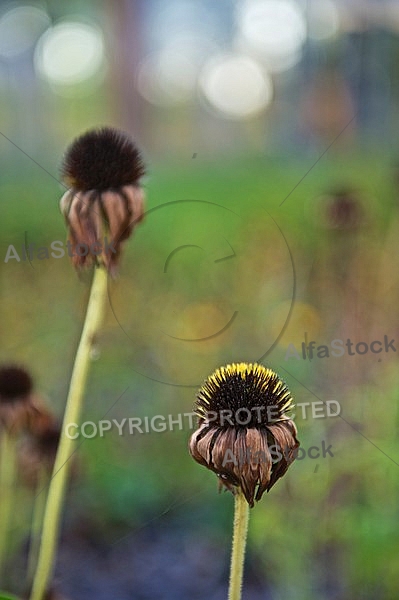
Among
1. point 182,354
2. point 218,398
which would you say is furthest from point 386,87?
point 218,398

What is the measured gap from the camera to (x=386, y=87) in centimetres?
58

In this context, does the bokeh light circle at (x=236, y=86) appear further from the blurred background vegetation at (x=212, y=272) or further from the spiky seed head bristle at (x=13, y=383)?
the spiky seed head bristle at (x=13, y=383)

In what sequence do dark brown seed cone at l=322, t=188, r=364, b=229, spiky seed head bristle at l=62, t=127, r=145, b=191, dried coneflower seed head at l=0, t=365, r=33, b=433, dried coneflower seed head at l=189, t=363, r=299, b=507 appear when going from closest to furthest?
1. dried coneflower seed head at l=189, t=363, r=299, b=507
2. spiky seed head bristle at l=62, t=127, r=145, b=191
3. dried coneflower seed head at l=0, t=365, r=33, b=433
4. dark brown seed cone at l=322, t=188, r=364, b=229

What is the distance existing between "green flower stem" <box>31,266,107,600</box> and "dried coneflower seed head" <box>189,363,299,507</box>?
4.4 inches

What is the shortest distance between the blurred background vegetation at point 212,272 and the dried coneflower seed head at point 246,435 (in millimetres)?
174

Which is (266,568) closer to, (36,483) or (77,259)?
(36,483)

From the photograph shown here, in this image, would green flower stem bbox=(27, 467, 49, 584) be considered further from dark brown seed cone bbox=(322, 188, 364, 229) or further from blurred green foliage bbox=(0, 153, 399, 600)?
dark brown seed cone bbox=(322, 188, 364, 229)

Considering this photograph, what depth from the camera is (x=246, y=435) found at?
27 centimetres

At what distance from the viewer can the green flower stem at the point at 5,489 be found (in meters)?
0.51

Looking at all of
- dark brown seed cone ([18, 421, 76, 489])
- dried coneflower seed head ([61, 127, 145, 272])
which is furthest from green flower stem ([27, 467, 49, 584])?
dried coneflower seed head ([61, 127, 145, 272])

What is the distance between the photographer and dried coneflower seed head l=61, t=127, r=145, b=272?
1.19 feet

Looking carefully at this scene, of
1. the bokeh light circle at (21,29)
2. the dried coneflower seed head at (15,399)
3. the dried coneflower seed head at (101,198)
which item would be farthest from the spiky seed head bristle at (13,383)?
the bokeh light circle at (21,29)

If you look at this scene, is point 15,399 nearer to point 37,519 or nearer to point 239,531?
point 37,519

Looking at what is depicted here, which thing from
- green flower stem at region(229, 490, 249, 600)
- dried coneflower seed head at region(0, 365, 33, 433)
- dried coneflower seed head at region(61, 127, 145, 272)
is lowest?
green flower stem at region(229, 490, 249, 600)
